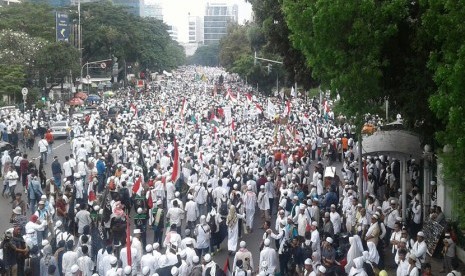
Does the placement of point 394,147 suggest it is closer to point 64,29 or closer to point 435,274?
point 435,274

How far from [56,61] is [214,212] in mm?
39381

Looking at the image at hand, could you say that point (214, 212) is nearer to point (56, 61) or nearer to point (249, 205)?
point (249, 205)

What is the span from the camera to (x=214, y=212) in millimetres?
15898

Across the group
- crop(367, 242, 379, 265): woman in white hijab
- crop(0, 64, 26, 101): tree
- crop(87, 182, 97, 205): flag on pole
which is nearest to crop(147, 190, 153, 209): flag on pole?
crop(87, 182, 97, 205): flag on pole

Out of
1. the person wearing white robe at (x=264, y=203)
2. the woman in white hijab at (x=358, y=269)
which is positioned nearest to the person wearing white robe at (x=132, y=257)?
the woman in white hijab at (x=358, y=269)

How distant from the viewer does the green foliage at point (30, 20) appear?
59781 mm

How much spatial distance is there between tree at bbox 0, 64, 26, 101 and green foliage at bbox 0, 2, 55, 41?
11084 mm

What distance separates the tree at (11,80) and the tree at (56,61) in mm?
4365

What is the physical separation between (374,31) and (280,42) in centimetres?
945

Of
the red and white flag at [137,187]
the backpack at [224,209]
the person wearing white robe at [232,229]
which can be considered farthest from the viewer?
the red and white flag at [137,187]

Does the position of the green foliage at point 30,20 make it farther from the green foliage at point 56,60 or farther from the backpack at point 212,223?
the backpack at point 212,223

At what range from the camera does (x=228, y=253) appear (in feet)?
50.8

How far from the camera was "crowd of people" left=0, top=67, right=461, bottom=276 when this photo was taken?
41.2 feet

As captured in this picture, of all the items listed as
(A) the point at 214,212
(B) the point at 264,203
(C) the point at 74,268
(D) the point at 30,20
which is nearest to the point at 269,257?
(C) the point at 74,268
